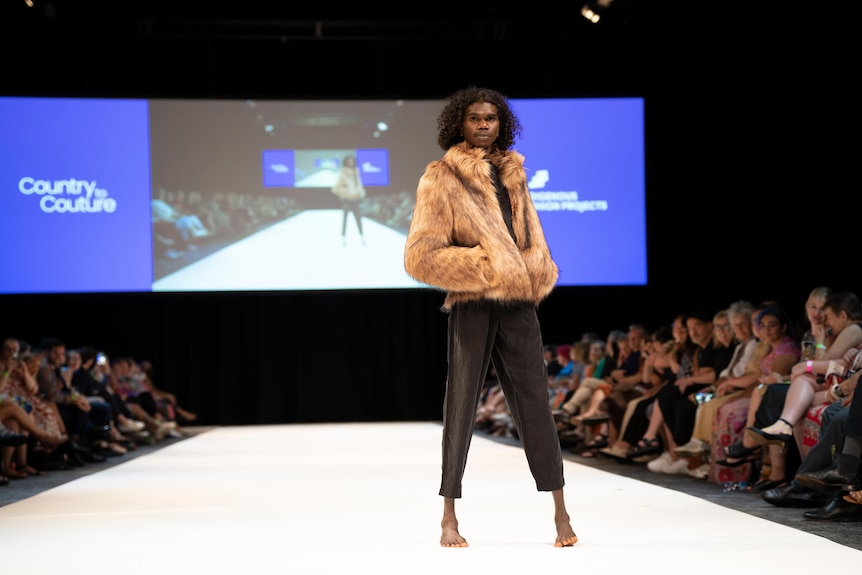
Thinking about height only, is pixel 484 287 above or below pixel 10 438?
above

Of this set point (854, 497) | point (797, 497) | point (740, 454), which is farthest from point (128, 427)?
point (854, 497)

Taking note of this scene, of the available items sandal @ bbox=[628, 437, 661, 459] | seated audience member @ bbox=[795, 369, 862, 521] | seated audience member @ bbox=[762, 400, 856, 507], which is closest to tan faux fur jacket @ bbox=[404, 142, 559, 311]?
seated audience member @ bbox=[795, 369, 862, 521]

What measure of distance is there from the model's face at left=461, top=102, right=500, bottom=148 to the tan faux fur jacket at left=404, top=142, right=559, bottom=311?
2 cm

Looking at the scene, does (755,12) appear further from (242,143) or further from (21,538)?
(21,538)

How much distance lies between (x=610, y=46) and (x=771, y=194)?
1.89 m

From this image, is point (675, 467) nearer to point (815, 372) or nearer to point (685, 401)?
point (685, 401)

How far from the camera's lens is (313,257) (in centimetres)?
887

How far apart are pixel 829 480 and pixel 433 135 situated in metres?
6.26

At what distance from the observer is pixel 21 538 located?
292 cm

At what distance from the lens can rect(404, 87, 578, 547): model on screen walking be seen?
8.44ft

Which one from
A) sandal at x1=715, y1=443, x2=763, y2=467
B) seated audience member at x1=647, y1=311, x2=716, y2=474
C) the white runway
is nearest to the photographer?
the white runway

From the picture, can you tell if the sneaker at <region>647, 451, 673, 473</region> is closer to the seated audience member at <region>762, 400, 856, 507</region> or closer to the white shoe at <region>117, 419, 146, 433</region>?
the seated audience member at <region>762, 400, 856, 507</region>

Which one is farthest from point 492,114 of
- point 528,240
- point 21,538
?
point 21,538

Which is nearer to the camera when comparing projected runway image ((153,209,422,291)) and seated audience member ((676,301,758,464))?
seated audience member ((676,301,758,464))
